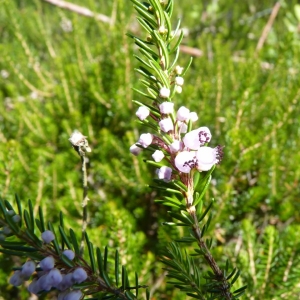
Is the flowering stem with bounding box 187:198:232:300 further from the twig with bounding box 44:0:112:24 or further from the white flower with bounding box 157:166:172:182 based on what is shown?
the twig with bounding box 44:0:112:24

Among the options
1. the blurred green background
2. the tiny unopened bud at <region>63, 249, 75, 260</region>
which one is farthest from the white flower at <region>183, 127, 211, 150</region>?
the blurred green background

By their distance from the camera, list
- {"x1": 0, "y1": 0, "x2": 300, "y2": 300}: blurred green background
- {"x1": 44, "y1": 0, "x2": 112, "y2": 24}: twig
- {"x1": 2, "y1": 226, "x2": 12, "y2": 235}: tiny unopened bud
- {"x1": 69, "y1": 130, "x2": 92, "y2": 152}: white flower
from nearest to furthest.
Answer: {"x1": 2, "y1": 226, "x2": 12, "y2": 235}: tiny unopened bud → {"x1": 69, "y1": 130, "x2": 92, "y2": 152}: white flower → {"x1": 0, "y1": 0, "x2": 300, "y2": 300}: blurred green background → {"x1": 44, "y1": 0, "x2": 112, "y2": 24}: twig

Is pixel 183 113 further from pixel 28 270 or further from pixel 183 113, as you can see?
pixel 28 270

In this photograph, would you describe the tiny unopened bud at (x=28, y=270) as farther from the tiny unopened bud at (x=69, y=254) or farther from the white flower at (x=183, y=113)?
the white flower at (x=183, y=113)

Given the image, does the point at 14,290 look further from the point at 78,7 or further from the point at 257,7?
the point at 257,7

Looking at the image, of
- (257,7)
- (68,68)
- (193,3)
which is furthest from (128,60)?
(257,7)

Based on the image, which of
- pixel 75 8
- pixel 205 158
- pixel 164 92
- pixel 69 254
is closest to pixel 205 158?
pixel 205 158

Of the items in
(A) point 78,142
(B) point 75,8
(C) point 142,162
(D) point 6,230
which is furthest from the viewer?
(B) point 75,8
